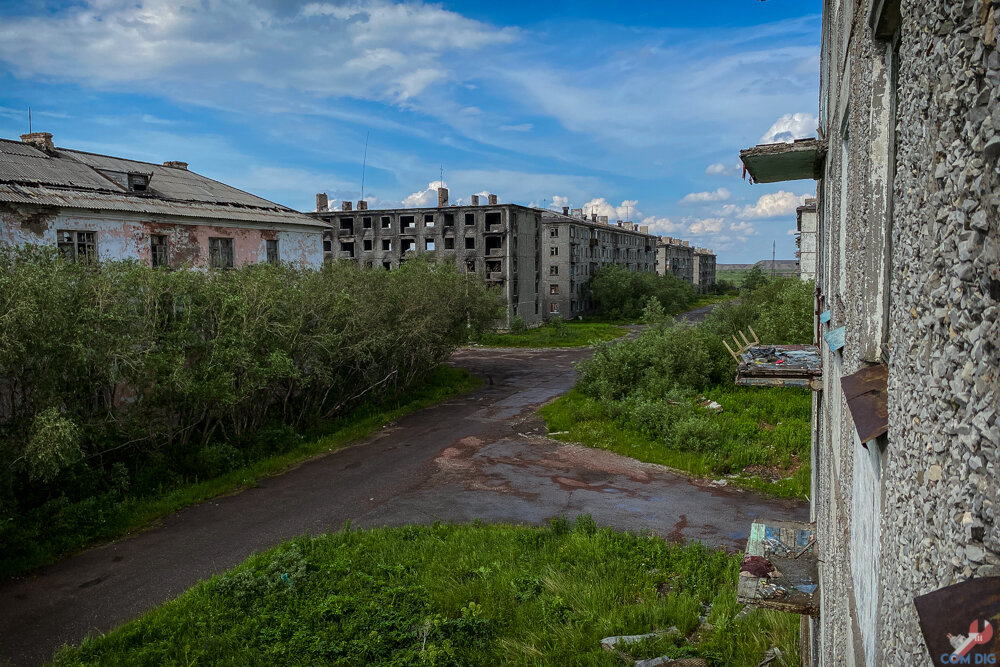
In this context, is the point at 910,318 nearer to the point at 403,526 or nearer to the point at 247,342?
the point at 403,526

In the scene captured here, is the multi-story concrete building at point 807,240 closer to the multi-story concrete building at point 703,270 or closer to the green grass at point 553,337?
the green grass at point 553,337

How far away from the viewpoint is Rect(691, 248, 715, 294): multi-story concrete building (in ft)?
350

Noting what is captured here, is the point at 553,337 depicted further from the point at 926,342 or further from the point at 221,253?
the point at 926,342

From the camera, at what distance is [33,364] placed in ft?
39.5

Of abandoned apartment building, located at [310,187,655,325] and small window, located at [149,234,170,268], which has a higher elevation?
abandoned apartment building, located at [310,187,655,325]

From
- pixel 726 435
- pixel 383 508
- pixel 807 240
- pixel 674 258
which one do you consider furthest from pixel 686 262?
pixel 383 508

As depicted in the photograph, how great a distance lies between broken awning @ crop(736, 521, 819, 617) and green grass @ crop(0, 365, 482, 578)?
11.5 metres

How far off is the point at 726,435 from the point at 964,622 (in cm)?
1803

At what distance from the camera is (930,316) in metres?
1.34

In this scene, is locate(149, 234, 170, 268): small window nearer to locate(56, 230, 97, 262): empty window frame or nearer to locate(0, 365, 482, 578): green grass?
locate(56, 230, 97, 262): empty window frame

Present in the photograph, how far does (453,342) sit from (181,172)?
511 inches

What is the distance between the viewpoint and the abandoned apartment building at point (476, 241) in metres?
48.2

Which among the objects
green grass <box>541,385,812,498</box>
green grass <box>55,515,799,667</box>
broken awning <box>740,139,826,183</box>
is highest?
broken awning <box>740,139,826,183</box>

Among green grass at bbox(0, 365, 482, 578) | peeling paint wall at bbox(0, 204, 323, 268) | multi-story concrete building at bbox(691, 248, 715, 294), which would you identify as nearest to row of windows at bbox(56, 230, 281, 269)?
peeling paint wall at bbox(0, 204, 323, 268)
